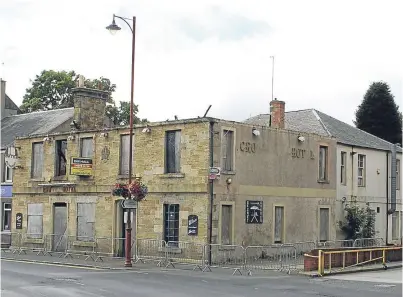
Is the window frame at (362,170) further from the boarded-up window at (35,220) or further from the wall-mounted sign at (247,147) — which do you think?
the boarded-up window at (35,220)

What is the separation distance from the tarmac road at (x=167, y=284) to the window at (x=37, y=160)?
11.6 meters

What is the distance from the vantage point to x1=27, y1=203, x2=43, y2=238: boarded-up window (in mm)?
35219

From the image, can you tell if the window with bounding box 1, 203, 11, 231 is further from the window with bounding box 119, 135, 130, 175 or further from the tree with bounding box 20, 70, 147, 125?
the tree with bounding box 20, 70, 147, 125

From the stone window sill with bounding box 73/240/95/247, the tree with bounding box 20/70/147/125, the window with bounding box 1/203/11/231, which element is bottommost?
the stone window sill with bounding box 73/240/95/247

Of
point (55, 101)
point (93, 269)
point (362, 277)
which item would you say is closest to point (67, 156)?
point (93, 269)

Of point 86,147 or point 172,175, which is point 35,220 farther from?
point 172,175

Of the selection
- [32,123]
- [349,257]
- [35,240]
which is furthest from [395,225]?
[32,123]

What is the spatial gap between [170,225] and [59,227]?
8.09 meters

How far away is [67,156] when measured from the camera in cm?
3416

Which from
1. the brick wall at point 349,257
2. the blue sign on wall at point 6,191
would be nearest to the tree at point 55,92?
the blue sign on wall at point 6,191

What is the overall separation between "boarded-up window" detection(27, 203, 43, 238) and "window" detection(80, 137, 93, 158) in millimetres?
4225

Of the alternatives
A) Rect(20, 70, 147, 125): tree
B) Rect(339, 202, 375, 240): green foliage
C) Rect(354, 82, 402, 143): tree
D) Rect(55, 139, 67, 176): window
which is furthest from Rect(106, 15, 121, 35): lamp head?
Rect(354, 82, 402, 143): tree

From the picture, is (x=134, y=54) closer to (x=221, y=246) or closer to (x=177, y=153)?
(x=177, y=153)

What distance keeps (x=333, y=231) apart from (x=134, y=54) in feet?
47.2
